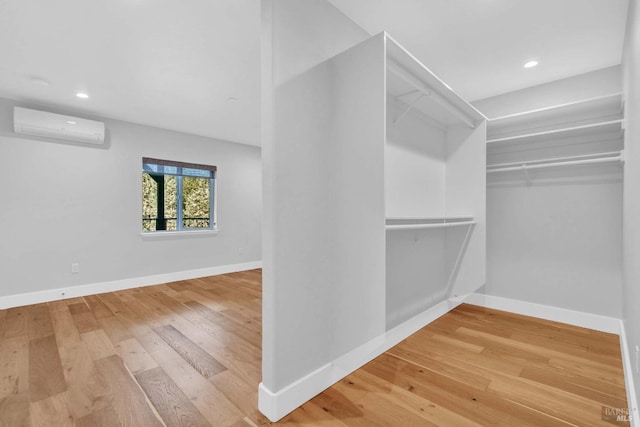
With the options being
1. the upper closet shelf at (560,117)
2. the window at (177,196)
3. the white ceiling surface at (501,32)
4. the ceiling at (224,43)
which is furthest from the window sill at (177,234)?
the upper closet shelf at (560,117)

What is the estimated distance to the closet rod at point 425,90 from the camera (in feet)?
5.96

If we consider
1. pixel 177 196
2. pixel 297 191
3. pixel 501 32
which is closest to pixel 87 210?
pixel 177 196

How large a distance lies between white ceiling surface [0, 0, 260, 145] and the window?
115 centimetres

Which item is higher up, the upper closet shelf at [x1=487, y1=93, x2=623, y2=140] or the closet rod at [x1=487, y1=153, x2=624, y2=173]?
the upper closet shelf at [x1=487, y1=93, x2=623, y2=140]

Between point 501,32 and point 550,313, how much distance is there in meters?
2.65

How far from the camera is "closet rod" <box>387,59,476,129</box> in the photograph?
1817mm

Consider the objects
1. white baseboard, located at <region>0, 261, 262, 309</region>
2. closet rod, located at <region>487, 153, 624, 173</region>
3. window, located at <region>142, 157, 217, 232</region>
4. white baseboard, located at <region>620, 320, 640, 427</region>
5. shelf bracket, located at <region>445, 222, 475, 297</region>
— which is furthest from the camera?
window, located at <region>142, 157, 217, 232</region>

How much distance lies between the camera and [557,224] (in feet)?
9.44

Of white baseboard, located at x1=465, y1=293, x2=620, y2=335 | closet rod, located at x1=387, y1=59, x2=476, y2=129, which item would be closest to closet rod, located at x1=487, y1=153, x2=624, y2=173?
closet rod, located at x1=387, y1=59, x2=476, y2=129

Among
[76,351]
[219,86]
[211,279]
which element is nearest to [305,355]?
[76,351]

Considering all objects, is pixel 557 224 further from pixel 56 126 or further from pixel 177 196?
pixel 56 126

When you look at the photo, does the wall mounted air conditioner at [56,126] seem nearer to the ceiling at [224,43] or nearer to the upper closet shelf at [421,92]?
the ceiling at [224,43]

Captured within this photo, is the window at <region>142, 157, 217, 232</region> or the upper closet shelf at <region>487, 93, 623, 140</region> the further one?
the window at <region>142, 157, 217, 232</region>

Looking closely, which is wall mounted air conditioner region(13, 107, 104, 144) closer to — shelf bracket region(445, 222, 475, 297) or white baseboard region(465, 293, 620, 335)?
shelf bracket region(445, 222, 475, 297)
